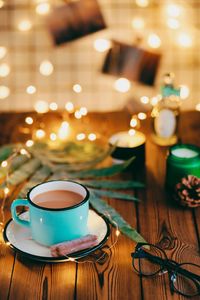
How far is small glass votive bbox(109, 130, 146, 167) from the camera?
115 cm

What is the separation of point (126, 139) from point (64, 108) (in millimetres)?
381

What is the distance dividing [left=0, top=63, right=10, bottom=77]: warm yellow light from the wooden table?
54 centimetres

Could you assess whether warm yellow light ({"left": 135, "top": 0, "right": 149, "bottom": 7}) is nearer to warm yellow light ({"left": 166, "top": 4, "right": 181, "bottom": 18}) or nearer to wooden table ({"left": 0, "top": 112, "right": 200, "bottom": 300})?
warm yellow light ({"left": 166, "top": 4, "right": 181, "bottom": 18})

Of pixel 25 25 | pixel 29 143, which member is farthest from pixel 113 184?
pixel 25 25

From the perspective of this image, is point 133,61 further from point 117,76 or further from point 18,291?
point 18,291

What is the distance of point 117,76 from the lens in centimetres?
149

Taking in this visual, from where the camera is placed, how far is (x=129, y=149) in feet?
3.75

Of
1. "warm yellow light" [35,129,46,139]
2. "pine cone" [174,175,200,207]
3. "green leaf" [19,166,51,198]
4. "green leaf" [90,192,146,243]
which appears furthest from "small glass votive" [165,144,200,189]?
"warm yellow light" [35,129,46,139]

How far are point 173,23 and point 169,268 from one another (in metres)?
0.80

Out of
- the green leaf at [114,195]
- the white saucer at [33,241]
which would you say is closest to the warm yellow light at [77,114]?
the green leaf at [114,195]

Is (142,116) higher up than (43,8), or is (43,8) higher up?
(43,8)

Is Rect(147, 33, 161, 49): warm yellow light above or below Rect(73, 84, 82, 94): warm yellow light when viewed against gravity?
above

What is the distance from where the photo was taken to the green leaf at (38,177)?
1075 millimetres

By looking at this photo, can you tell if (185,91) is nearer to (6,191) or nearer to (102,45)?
(102,45)
